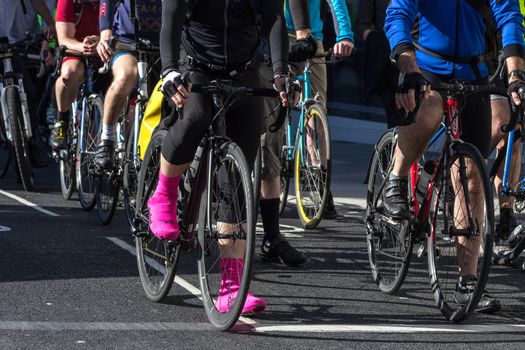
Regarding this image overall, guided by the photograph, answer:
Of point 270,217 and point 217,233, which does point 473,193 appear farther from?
point 270,217

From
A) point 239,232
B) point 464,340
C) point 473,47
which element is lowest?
point 464,340

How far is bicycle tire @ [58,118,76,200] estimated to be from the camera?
10227 mm

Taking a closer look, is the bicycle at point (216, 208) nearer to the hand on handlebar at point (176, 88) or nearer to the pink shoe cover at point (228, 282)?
the pink shoe cover at point (228, 282)

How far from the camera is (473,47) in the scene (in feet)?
20.4

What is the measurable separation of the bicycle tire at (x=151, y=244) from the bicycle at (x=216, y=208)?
28mm

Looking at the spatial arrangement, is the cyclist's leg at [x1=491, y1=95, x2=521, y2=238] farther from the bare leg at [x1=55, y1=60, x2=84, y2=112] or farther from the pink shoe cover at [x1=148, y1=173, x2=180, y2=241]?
the bare leg at [x1=55, y1=60, x2=84, y2=112]

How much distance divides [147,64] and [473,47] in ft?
8.94

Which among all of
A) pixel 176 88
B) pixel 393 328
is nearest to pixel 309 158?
pixel 393 328

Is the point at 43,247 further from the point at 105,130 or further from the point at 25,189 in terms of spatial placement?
the point at 25,189

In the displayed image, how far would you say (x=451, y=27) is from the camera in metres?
6.18

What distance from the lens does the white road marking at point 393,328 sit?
18.7ft

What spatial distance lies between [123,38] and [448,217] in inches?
121

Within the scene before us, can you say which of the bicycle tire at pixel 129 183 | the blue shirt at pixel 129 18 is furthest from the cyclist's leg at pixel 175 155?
the blue shirt at pixel 129 18

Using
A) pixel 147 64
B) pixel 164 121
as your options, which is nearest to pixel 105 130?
pixel 147 64
